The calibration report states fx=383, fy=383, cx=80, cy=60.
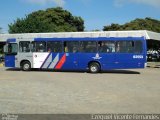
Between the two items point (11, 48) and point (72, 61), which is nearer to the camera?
point (72, 61)

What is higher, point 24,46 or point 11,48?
point 24,46

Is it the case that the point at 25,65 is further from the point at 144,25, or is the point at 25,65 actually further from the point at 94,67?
the point at 144,25

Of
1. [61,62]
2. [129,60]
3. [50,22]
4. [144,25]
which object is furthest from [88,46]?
[144,25]

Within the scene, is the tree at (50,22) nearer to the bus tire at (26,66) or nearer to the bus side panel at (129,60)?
the bus tire at (26,66)

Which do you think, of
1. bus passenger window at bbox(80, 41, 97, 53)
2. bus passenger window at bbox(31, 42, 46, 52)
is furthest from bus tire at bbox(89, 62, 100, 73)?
bus passenger window at bbox(31, 42, 46, 52)

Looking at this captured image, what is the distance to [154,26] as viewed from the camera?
232 ft

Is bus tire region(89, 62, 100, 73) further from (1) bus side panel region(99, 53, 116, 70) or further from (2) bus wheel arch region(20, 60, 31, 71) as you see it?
(2) bus wheel arch region(20, 60, 31, 71)

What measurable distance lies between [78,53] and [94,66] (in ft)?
4.97

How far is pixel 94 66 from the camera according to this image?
26922 mm

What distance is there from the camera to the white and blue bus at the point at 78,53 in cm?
2605

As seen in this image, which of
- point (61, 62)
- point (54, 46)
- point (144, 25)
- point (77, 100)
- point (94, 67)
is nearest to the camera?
point (77, 100)

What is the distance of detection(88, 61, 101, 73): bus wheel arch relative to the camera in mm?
26778

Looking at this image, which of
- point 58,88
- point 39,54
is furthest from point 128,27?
point 58,88

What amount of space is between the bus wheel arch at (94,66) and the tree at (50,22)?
26562mm
